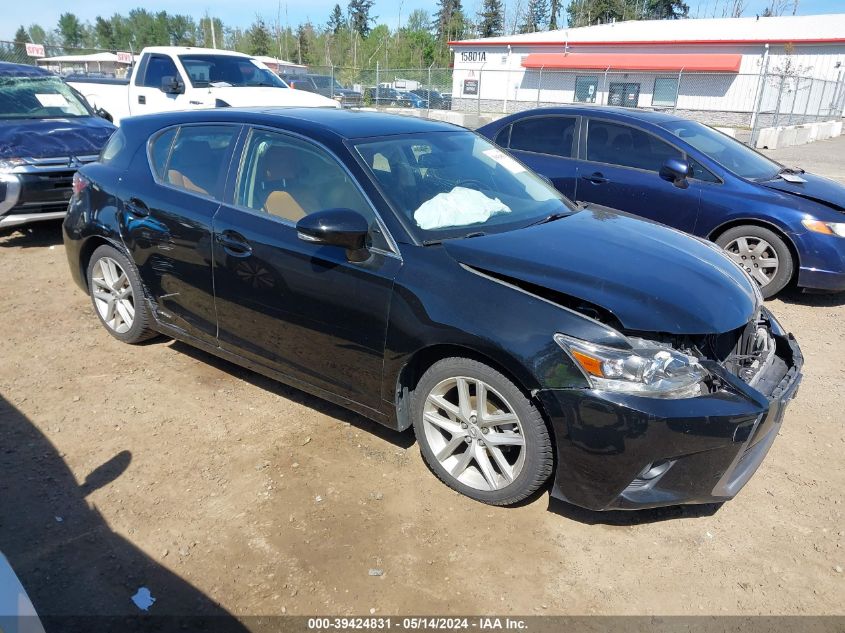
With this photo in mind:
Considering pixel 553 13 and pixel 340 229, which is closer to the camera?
pixel 340 229

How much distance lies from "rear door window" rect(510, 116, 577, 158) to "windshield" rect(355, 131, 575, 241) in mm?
2900

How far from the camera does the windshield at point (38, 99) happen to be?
7.93m

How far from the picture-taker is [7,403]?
3.96m

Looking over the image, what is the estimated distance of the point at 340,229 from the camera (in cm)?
303

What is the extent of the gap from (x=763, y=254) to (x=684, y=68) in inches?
1180

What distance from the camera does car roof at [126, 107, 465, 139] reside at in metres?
3.60

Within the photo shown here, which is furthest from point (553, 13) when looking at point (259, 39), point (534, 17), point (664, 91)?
point (664, 91)

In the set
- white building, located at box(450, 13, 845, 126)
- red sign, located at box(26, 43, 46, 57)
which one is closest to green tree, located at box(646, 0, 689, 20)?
white building, located at box(450, 13, 845, 126)

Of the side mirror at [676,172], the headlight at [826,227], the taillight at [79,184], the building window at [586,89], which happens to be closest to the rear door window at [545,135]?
the side mirror at [676,172]

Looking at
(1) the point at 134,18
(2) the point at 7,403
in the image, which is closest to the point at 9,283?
(2) the point at 7,403

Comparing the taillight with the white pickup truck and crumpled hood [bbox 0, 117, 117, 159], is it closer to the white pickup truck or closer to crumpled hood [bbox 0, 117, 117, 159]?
crumpled hood [bbox 0, 117, 117, 159]

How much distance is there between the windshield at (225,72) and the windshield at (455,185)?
26.3 feet

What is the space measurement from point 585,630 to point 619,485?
0.58 meters

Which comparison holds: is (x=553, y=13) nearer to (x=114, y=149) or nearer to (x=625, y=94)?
(x=625, y=94)
